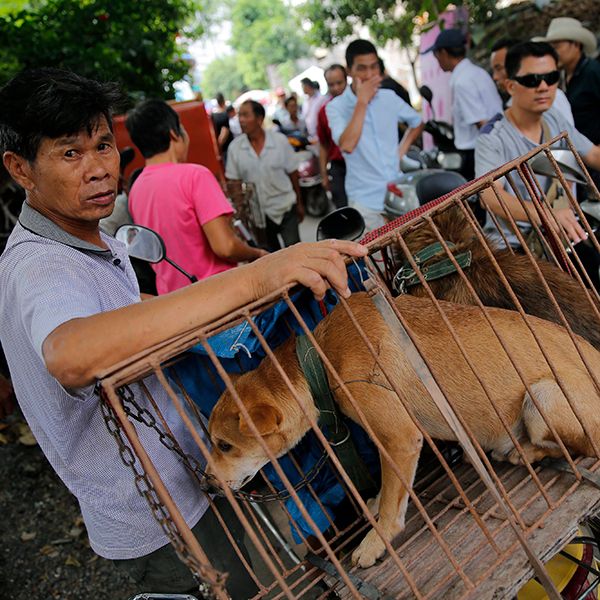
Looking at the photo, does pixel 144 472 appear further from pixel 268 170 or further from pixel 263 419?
pixel 268 170

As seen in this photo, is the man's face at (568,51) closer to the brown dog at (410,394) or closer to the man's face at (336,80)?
the man's face at (336,80)

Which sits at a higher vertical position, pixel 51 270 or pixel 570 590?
pixel 51 270

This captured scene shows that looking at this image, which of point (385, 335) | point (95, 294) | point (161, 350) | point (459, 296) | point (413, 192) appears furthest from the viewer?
point (413, 192)

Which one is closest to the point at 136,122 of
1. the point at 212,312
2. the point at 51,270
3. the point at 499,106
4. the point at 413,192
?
the point at 413,192

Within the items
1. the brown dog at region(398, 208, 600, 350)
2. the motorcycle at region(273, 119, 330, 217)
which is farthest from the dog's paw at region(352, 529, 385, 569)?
the motorcycle at region(273, 119, 330, 217)

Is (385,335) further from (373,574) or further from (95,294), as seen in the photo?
(95,294)

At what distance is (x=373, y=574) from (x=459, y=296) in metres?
1.18

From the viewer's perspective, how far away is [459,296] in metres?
2.46

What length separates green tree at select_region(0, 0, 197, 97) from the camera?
7383mm

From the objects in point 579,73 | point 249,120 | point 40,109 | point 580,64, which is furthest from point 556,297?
point 249,120

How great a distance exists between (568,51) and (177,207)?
4210 mm

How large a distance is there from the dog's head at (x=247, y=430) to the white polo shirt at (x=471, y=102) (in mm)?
4635

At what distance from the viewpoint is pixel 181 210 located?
133 inches

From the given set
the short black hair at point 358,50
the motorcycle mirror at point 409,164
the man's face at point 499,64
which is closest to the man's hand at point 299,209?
the motorcycle mirror at point 409,164
